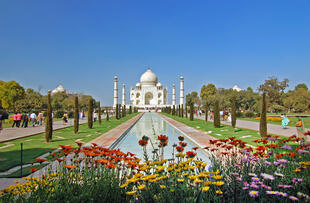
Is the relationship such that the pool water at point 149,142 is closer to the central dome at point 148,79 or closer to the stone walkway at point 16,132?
the stone walkway at point 16,132

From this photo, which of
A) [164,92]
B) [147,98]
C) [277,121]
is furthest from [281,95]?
[147,98]

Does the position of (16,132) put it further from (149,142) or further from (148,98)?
(148,98)

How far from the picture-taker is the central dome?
62.0 m

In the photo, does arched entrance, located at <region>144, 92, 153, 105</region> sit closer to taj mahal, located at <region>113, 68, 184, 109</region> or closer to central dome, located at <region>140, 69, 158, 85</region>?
taj mahal, located at <region>113, 68, 184, 109</region>

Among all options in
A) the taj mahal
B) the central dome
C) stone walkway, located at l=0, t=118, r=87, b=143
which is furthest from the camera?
the central dome

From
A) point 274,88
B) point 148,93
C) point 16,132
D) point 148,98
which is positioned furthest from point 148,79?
point 16,132

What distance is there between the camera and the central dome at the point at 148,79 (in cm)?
6197

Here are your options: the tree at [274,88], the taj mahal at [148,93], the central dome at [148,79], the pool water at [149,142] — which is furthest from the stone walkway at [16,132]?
the central dome at [148,79]

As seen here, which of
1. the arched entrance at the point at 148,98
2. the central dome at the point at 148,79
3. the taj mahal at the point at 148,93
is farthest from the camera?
the arched entrance at the point at 148,98

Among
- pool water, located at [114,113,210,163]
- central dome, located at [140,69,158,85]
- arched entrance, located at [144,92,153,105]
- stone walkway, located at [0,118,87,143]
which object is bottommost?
pool water, located at [114,113,210,163]

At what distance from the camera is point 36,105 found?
87.4ft

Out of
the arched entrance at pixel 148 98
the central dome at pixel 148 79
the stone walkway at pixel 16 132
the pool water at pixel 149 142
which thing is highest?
the central dome at pixel 148 79

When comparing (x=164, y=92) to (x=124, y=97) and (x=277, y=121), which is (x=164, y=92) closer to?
(x=124, y=97)

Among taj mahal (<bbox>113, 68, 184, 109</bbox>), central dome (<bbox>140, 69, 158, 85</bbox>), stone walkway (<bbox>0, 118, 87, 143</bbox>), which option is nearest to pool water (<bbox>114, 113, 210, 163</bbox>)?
stone walkway (<bbox>0, 118, 87, 143</bbox>)
